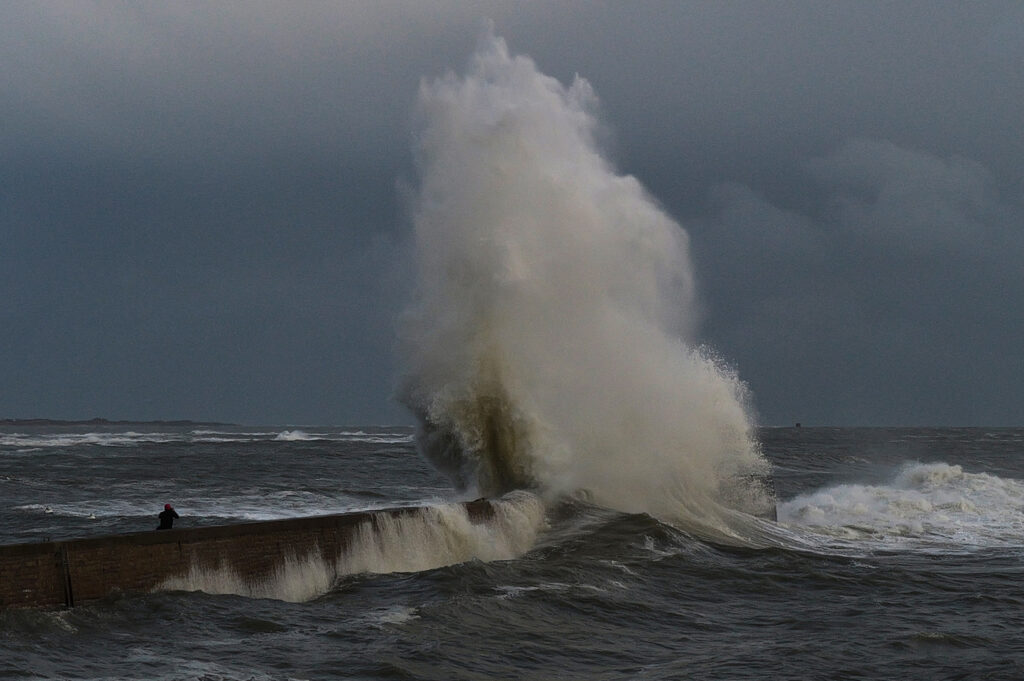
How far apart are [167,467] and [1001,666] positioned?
123ft

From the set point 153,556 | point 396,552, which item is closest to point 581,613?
point 396,552

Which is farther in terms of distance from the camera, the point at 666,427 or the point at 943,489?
the point at 943,489

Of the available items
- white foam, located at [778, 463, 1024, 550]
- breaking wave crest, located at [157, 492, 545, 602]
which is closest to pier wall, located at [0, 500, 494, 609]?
breaking wave crest, located at [157, 492, 545, 602]

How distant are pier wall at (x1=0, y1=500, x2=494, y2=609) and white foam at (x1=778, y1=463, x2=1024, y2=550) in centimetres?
1167

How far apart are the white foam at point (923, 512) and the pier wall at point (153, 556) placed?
11672mm

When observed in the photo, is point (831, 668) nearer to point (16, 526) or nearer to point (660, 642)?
point (660, 642)

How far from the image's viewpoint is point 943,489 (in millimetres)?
33000

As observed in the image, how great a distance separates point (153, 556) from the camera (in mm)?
11312

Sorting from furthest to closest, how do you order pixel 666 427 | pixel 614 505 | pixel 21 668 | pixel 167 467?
pixel 167 467
pixel 666 427
pixel 614 505
pixel 21 668

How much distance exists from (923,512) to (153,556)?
20619 millimetres

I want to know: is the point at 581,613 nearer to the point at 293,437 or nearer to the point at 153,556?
the point at 153,556

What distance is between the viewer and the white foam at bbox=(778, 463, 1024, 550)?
21156 mm

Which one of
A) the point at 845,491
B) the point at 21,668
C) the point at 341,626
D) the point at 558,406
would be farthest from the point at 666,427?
the point at 21,668

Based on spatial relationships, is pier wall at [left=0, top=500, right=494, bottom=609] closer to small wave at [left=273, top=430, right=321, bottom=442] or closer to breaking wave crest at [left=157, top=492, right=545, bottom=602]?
breaking wave crest at [left=157, top=492, right=545, bottom=602]
